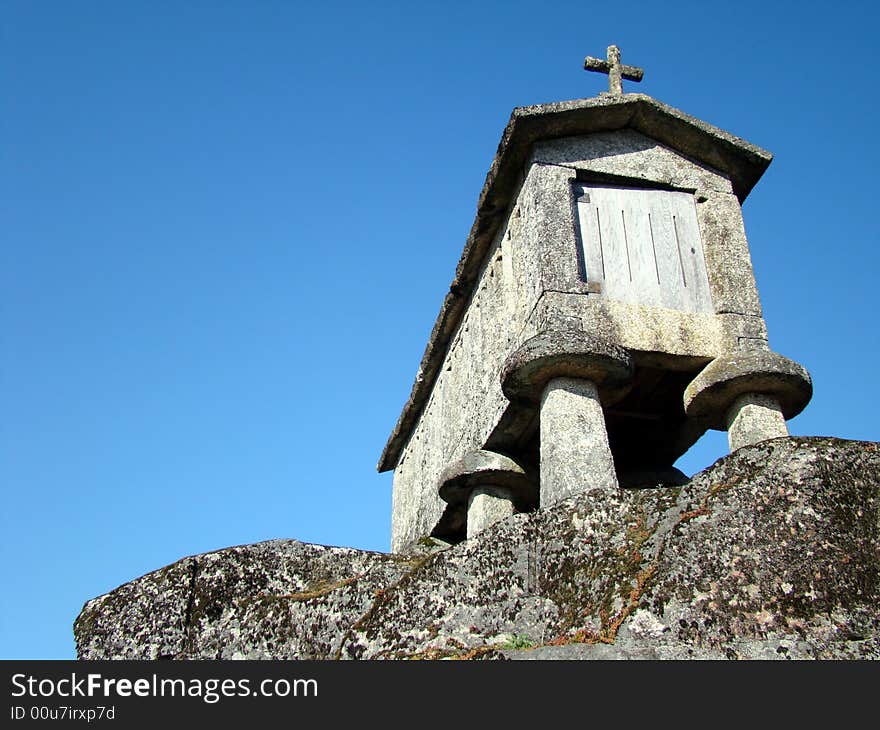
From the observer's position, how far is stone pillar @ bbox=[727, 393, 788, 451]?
260 inches

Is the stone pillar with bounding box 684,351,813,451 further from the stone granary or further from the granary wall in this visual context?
the granary wall

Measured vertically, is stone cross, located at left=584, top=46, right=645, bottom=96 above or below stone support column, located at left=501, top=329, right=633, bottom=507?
above

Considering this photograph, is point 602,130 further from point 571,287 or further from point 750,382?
point 750,382

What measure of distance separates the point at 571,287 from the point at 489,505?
220 cm

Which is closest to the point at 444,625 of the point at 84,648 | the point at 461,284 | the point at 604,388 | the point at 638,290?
the point at 84,648

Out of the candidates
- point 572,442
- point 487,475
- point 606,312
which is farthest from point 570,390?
point 487,475

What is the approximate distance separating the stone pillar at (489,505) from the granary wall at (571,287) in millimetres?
468

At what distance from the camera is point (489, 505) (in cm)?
795

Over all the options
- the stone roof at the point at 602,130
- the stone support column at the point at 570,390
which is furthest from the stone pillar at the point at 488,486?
the stone roof at the point at 602,130

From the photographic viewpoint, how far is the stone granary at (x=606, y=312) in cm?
653

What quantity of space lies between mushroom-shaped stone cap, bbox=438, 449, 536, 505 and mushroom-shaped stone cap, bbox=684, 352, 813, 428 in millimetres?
1699

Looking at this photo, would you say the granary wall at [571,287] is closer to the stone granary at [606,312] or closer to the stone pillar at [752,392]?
the stone granary at [606,312]

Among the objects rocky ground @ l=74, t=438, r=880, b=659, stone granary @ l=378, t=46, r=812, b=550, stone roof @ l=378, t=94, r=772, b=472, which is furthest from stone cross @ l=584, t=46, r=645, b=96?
rocky ground @ l=74, t=438, r=880, b=659

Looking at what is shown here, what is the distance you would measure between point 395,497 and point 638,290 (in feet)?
19.8
